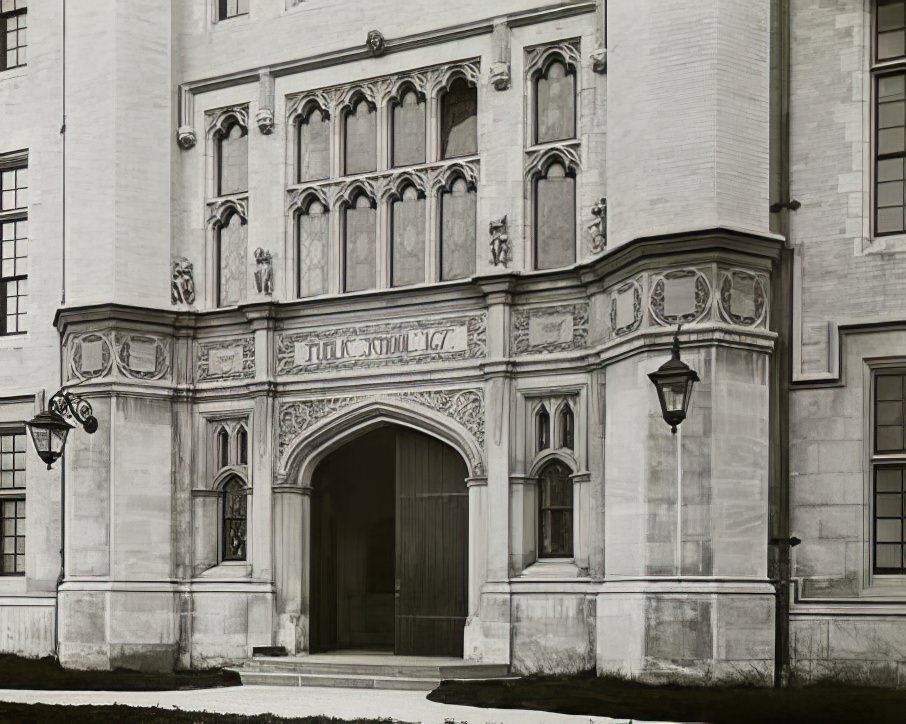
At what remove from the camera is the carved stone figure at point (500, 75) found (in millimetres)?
21438

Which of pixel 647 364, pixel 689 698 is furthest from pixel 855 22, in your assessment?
pixel 689 698

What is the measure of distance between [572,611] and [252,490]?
5545mm

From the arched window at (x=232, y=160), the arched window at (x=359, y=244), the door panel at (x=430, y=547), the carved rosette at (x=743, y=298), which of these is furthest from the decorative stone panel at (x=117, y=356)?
the carved rosette at (x=743, y=298)

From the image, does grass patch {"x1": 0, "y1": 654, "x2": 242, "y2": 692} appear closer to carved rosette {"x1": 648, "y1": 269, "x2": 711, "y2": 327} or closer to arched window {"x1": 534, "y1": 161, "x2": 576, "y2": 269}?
arched window {"x1": 534, "y1": 161, "x2": 576, "y2": 269}

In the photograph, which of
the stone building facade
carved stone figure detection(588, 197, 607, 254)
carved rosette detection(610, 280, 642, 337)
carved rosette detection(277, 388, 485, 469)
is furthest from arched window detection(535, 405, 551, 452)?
carved stone figure detection(588, 197, 607, 254)

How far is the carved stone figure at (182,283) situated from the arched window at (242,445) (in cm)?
210

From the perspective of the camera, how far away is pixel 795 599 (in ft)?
61.2

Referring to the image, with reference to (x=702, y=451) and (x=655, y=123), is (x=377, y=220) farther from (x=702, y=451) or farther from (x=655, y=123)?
(x=702, y=451)

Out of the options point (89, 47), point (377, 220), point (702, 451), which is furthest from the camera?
point (89, 47)

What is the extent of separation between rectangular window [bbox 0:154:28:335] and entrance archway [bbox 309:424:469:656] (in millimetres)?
6039

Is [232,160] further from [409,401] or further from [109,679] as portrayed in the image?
[109,679]

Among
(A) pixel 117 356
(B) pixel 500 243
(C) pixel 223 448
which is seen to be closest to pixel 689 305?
(B) pixel 500 243

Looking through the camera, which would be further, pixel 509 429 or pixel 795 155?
pixel 509 429

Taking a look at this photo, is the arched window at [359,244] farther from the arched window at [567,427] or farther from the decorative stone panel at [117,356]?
the arched window at [567,427]
